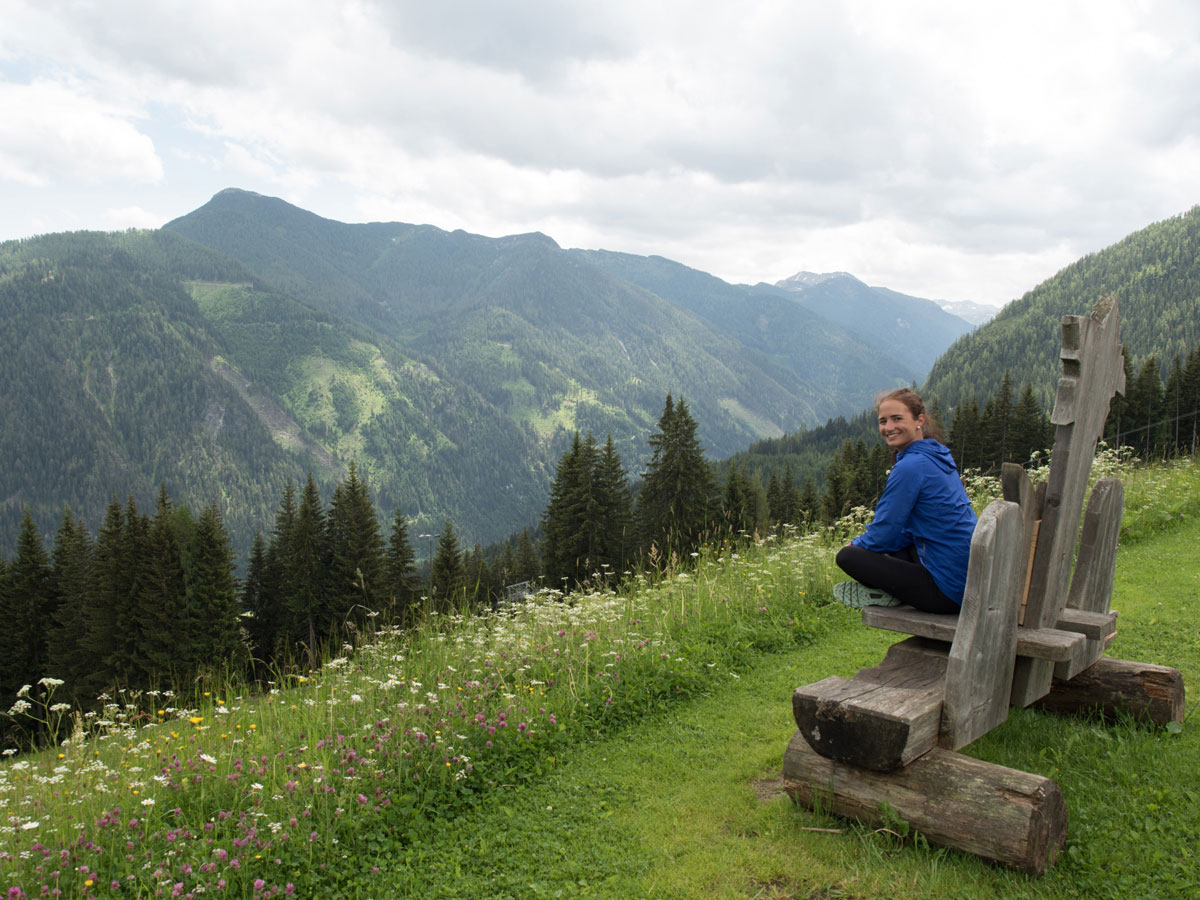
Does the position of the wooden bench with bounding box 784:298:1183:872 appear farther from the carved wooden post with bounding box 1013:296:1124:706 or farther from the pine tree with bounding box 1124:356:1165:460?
the pine tree with bounding box 1124:356:1165:460

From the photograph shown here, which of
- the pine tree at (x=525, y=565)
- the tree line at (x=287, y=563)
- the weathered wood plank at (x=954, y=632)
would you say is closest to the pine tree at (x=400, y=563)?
the tree line at (x=287, y=563)

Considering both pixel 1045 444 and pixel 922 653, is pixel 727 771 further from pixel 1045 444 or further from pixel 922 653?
pixel 1045 444

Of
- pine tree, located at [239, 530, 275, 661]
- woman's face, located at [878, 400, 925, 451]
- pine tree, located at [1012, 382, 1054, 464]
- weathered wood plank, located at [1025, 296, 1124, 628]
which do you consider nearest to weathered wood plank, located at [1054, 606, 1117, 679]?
weathered wood plank, located at [1025, 296, 1124, 628]

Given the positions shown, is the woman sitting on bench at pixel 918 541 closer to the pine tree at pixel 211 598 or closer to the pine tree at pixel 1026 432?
the pine tree at pixel 211 598

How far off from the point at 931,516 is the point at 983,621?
0.76 meters

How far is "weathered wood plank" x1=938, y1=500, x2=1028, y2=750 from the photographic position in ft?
12.6

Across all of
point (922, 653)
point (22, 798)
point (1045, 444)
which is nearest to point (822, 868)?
point (922, 653)

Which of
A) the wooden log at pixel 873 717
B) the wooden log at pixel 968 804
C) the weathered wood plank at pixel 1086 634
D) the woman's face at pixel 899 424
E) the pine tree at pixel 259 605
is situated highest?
the woman's face at pixel 899 424

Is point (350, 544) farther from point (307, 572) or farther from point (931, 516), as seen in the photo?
point (931, 516)

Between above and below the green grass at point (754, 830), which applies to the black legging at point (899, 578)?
above

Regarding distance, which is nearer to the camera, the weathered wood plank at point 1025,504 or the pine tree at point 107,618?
the weathered wood plank at point 1025,504

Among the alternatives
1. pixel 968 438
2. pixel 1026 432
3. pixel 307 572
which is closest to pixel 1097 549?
pixel 307 572

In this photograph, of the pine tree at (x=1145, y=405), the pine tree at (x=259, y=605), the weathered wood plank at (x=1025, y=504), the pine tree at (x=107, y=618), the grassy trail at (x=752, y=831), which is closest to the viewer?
the grassy trail at (x=752, y=831)

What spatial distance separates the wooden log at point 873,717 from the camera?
3688mm
